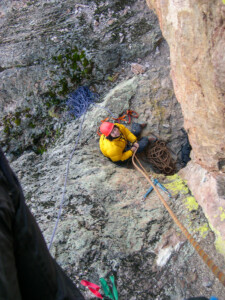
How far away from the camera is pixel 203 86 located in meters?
3.09

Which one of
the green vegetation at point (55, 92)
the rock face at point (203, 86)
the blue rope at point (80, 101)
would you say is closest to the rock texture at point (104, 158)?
the green vegetation at point (55, 92)

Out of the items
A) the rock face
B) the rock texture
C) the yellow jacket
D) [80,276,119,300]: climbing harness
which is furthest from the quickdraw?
[80,276,119,300]: climbing harness

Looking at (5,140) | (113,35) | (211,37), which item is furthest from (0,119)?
(211,37)

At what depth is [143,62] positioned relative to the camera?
19.6 feet

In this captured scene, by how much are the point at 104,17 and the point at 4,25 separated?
9.50 ft

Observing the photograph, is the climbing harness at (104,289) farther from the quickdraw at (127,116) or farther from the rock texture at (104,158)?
the quickdraw at (127,116)

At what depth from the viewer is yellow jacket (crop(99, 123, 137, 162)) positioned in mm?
4723

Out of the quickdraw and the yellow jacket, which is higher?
the quickdraw

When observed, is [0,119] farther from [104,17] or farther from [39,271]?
[39,271]

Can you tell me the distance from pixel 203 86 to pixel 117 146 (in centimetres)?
211

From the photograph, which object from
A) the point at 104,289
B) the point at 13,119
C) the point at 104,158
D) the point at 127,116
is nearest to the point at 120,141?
the point at 104,158

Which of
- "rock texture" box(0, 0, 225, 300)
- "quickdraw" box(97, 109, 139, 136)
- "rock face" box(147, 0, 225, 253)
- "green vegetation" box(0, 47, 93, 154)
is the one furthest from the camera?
"green vegetation" box(0, 47, 93, 154)

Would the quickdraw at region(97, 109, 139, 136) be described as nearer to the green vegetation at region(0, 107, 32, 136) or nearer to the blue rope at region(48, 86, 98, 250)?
the blue rope at region(48, 86, 98, 250)

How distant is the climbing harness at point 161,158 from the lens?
5285mm
